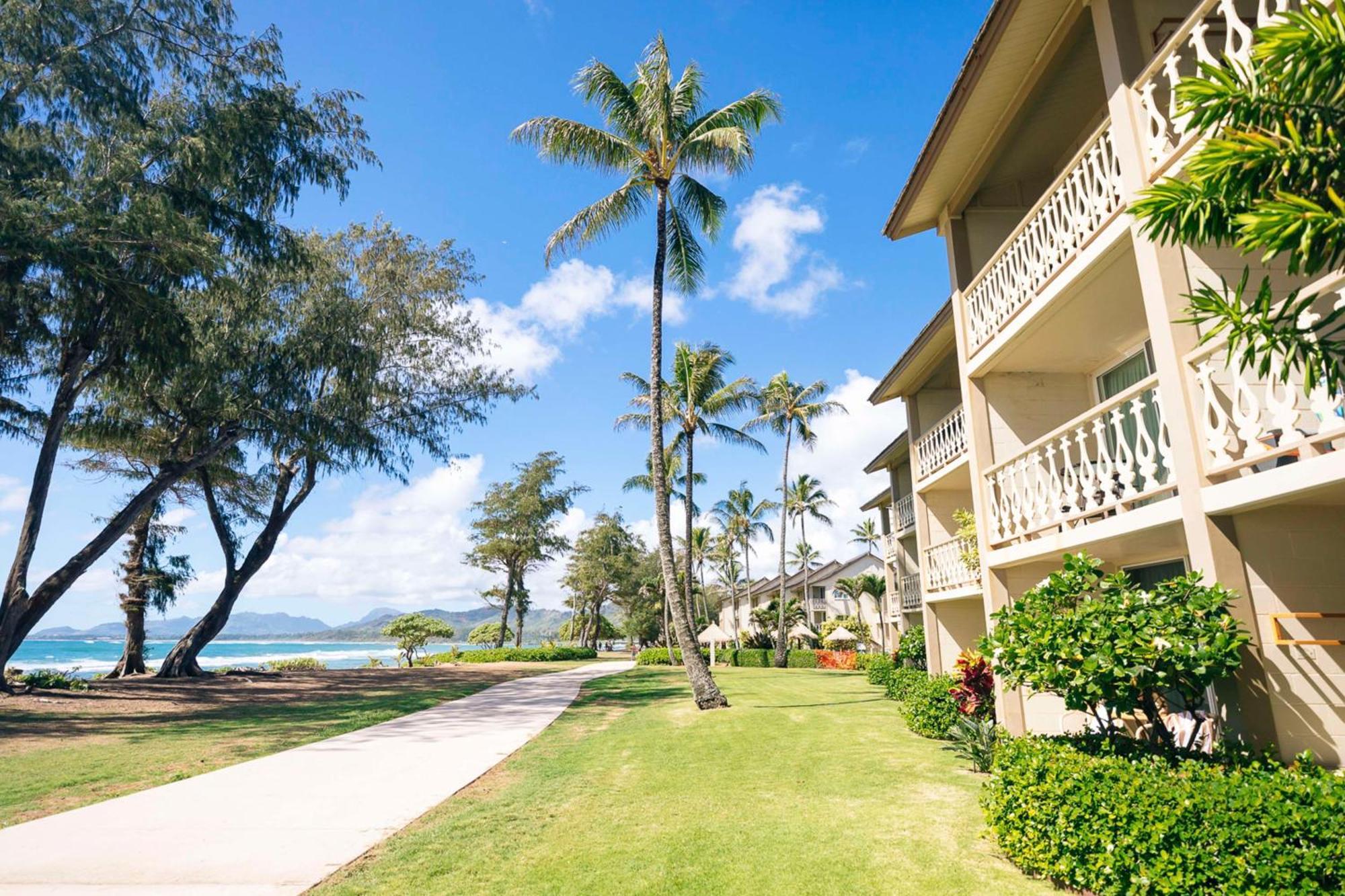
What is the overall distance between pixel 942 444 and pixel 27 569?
21559 mm

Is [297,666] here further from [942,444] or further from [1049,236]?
[1049,236]

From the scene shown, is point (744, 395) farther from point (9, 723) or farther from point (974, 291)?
point (9, 723)

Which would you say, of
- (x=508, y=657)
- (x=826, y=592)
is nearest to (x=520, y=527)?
(x=508, y=657)

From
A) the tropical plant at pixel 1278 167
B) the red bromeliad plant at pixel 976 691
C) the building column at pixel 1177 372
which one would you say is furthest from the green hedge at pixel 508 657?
the tropical plant at pixel 1278 167

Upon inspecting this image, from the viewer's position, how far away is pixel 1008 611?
22.3 ft

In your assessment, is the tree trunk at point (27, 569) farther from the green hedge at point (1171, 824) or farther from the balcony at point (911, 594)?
the balcony at point (911, 594)

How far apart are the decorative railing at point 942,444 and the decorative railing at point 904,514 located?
8.54 metres

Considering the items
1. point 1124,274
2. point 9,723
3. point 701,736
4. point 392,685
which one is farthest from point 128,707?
point 1124,274

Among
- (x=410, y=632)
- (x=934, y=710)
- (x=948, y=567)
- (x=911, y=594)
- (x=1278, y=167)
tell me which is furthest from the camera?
(x=410, y=632)

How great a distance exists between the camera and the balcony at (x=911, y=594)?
86.1 ft

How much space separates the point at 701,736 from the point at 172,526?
80.0 ft

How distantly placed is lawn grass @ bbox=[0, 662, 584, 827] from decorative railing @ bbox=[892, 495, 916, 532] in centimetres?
1528

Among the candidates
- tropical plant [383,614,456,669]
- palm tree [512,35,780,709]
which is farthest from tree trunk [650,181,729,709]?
tropical plant [383,614,456,669]

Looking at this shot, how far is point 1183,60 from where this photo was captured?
25.4 ft
